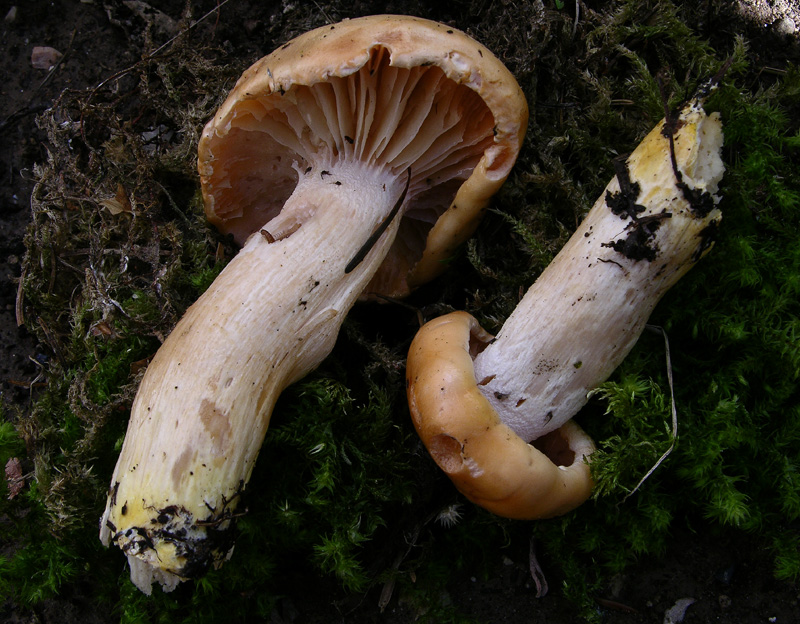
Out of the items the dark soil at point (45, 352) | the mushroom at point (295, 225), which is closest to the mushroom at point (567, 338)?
the mushroom at point (295, 225)

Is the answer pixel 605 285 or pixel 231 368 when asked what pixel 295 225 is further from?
pixel 605 285

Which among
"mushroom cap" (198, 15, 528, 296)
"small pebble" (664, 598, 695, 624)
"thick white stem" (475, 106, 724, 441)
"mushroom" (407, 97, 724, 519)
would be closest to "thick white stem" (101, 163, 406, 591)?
"mushroom cap" (198, 15, 528, 296)

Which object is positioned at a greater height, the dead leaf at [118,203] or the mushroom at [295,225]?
the mushroom at [295,225]

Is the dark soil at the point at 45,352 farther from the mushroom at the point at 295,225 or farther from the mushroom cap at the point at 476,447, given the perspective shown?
the mushroom at the point at 295,225

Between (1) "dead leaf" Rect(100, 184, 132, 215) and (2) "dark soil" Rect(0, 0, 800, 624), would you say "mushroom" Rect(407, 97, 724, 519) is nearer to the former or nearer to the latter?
(2) "dark soil" Rect(0, 0, 800, 624)

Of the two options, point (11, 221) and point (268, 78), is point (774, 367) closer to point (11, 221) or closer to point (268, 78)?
point (268, 78)

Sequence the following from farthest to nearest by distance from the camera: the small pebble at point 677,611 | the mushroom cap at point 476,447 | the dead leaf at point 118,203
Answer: the dead leaf at point 118,203
the small pebble at point 677,611
the mushroom cap at point 476,447
